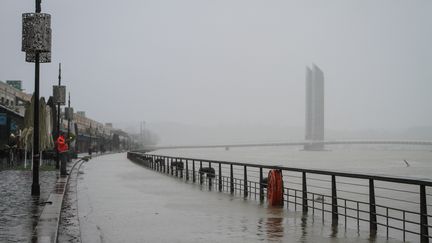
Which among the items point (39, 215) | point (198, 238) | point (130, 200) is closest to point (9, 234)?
point (39, 215)

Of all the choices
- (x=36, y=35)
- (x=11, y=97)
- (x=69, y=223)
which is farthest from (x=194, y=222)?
(x=11, y=97)

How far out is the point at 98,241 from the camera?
32.7 feet

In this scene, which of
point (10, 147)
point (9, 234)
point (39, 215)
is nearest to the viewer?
point (9, 234)

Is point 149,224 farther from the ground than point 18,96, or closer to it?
closer to it

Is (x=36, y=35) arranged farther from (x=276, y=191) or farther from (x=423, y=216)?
(x=423, y=216)

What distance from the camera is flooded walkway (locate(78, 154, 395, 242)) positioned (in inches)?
410

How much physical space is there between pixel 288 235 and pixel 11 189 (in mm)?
11476

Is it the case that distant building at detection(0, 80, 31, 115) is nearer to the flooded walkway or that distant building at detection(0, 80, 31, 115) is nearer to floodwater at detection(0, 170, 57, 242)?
floodwater at detection(0, 170, 57, 242)

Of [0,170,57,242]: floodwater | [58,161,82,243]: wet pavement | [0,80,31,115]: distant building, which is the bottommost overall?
[58,161,82,243]: wet pavement

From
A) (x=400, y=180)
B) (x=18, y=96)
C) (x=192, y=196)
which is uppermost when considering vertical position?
(x=18, y=96)

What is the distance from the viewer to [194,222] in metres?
12.4

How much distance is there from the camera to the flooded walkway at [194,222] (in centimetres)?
1041

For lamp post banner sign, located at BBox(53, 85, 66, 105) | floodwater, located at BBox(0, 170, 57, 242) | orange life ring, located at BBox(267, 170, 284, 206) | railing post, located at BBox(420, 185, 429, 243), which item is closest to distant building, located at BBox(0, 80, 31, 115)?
lamp post banner sign, located at BBox(53, 85, 66, 105)

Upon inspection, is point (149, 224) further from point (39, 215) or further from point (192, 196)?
point (192, 196)
